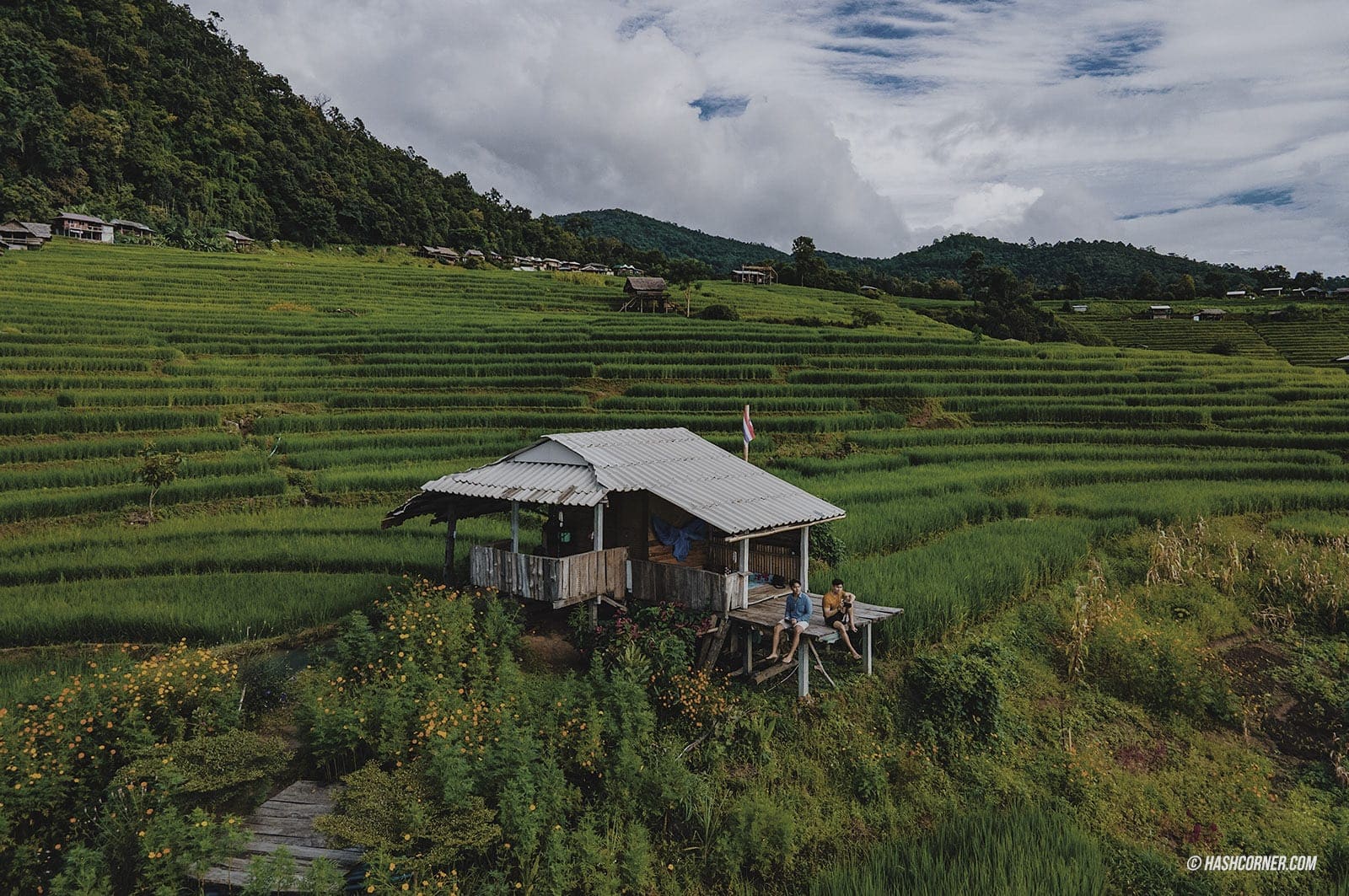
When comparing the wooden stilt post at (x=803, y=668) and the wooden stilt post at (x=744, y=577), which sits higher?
the wooden stilt post at (x=744, y=577)

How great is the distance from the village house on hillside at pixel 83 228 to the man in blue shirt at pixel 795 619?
247 ft

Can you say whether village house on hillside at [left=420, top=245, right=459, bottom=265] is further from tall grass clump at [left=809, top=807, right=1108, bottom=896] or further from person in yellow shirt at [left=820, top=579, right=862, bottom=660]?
tall grass clump at [left=809, top=807, right=1108, bottom=896]

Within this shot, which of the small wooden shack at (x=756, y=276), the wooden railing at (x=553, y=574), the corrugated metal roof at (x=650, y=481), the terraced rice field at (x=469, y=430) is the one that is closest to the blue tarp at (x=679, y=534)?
the wooden railing at (x=553, y=574)

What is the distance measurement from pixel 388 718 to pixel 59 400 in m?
23.8

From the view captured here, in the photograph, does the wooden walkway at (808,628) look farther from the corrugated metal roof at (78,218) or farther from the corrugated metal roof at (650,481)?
the corrugated metal roof at (78,218)

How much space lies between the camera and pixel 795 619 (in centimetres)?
1084

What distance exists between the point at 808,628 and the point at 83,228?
257 ft

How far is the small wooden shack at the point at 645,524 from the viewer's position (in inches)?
447

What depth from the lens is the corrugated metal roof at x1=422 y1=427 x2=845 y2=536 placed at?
11367 mm

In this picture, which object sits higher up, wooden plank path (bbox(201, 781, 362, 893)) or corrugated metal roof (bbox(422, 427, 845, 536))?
corrugated metal roof (bbox(422, 427, 845, 536))

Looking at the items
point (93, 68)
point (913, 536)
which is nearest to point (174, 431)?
point (913, 536)

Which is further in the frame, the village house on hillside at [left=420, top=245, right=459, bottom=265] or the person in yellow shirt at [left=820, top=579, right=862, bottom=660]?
the village house on hillside at [left=420, top=245, right=459, bottom=265]

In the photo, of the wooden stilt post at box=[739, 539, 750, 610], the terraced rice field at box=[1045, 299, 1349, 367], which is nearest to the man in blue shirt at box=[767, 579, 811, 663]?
the wooden stilt post at box=[739, 539, 750, 610]

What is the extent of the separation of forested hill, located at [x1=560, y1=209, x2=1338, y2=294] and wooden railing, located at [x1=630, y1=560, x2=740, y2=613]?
101 meters
